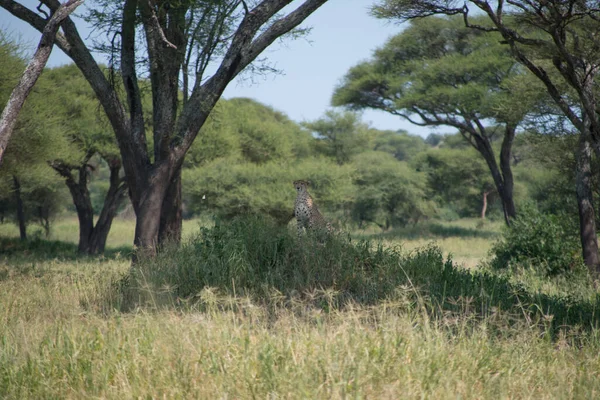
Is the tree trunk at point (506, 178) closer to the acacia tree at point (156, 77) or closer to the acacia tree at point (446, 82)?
the acacia tree at point (446, 82)

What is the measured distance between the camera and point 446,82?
73.2 ft

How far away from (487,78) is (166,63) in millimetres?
15162

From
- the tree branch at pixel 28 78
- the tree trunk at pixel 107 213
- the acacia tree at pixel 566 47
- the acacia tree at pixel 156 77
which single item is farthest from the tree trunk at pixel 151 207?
the tree trunk at pixel 107 213

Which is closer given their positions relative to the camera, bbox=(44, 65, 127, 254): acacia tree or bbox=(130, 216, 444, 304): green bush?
bbox=(130, 216, 444, 304): green bush

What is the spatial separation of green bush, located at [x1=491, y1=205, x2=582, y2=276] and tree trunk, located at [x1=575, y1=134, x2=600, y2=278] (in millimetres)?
687

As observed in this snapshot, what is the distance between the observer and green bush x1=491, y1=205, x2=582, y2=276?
12.1 metres

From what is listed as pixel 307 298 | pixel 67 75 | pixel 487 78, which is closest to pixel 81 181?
pixel 67 75

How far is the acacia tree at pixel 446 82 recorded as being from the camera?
20469 millimetres

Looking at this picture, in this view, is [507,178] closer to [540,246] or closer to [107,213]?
[540,246]

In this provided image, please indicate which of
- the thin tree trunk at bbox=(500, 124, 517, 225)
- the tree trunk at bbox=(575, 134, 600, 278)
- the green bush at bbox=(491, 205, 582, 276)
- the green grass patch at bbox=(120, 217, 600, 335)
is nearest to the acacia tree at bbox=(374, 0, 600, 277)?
the tree trunk at bbox=(575, 134, 600, 278)

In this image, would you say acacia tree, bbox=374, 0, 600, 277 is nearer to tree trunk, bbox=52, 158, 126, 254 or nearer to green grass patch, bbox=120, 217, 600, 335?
green grass patch, bbox=120, 217, 600, 335

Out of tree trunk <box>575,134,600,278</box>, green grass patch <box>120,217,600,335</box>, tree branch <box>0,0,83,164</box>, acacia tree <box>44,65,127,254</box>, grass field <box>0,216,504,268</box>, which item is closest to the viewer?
green grass patch <box>120,217,600,335</box>

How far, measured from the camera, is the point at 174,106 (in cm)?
966

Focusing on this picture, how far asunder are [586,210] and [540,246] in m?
1.99
